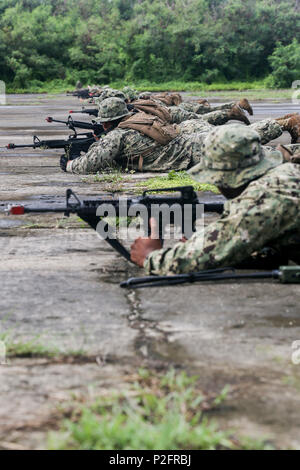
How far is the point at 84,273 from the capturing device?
505 cm

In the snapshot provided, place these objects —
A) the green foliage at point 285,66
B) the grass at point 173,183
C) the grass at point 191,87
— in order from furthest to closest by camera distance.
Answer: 1. the green foliage at point 285,66
2. the grass at point 191,87
3. the grass at point 173,183

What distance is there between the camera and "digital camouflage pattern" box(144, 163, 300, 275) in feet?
13.6

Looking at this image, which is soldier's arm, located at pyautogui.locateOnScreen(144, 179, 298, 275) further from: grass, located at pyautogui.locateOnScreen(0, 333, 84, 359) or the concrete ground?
grass, located at pyautogui.locateOnScreen(0, 333, 84, 359)

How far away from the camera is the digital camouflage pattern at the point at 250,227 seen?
13.6 ft

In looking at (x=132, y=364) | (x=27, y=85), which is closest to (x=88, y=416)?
(x=132, y=364)

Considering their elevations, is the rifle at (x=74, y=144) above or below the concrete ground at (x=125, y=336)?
above

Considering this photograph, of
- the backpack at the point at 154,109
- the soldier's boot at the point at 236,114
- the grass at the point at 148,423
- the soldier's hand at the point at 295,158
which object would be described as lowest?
the grass at the point at 148,423

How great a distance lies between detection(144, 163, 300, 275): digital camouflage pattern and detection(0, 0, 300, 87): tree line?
3430cm

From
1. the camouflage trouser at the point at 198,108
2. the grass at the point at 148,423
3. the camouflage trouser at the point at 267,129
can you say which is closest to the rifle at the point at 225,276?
the grass at the point at 148,423

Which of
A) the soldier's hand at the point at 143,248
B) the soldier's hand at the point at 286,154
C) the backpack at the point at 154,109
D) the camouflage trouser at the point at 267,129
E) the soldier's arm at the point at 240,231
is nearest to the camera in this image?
the soldier's arm at the point at 240,231

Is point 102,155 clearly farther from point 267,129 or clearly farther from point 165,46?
point 165,46

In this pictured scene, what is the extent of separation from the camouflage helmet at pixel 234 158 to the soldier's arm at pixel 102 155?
187 inches

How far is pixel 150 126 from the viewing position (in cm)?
918

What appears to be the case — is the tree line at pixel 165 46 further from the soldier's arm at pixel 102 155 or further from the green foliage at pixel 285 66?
the soldier's arm at pixel 102 155
